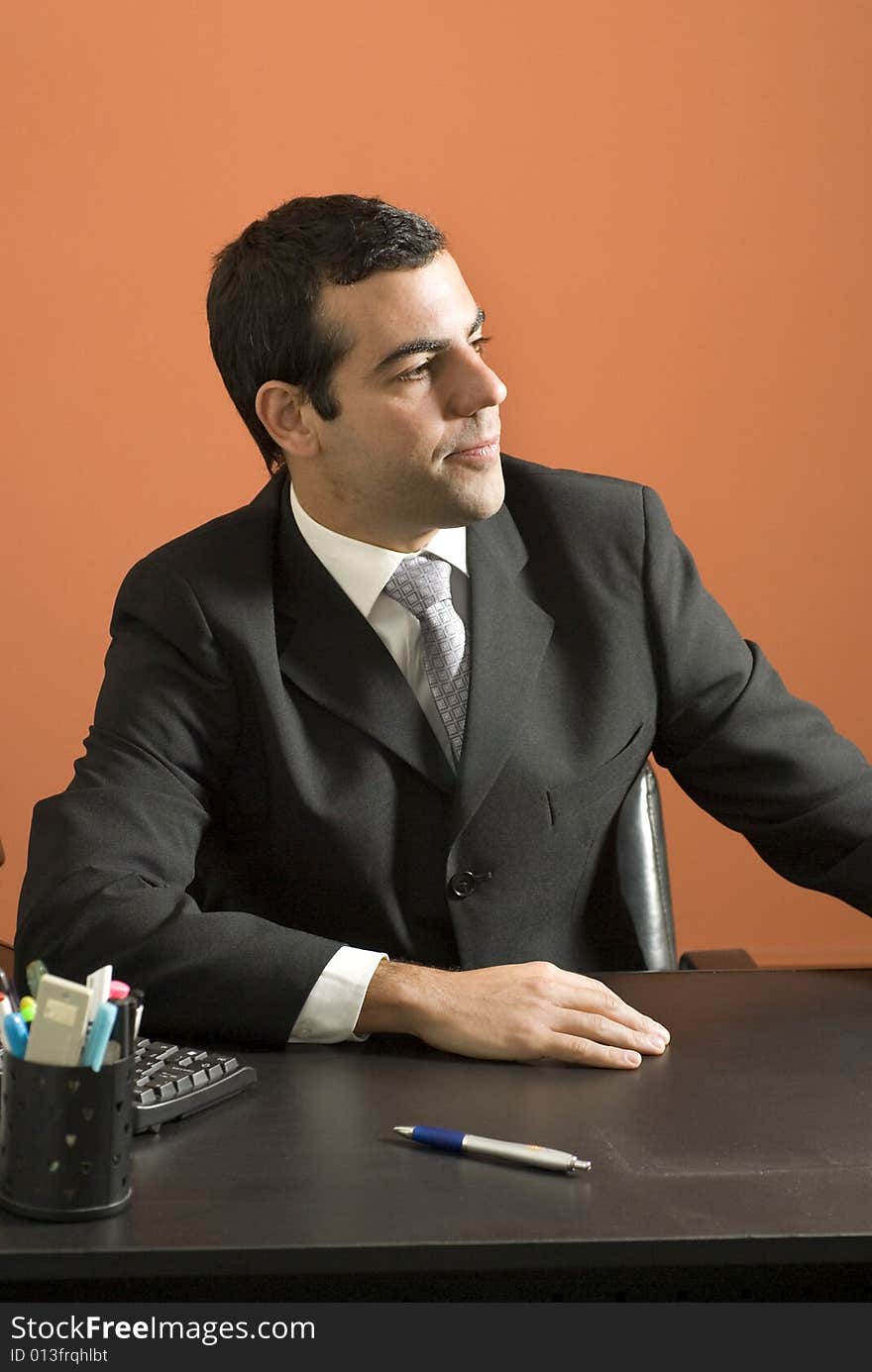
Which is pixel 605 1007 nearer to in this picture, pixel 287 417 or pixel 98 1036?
pixel 98 1036

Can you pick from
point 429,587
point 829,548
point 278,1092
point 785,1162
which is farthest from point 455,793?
point 829,548

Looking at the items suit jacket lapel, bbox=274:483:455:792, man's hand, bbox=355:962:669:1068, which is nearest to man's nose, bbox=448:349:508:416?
suit jacket lapel, bbox=274:483:455:792

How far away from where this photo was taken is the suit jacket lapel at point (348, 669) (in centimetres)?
166

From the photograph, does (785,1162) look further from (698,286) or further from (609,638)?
(698,286)

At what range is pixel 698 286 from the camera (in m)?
3.34

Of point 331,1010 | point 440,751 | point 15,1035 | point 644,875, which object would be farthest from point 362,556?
point 15,1035

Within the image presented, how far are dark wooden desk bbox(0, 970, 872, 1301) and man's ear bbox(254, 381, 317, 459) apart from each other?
0.85 m

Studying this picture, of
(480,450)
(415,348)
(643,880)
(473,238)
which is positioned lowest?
(643,880)

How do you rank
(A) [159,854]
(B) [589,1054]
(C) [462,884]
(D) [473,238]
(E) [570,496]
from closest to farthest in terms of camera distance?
(B) [589,1054] < (A) [159,854] < (C) [462,884] < (E) [570,496] < (D) [473,238]

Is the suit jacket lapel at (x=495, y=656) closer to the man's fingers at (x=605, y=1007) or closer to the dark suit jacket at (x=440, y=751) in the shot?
the dark suit jacket at (x=440, y=751)

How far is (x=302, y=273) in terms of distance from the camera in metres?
1.78

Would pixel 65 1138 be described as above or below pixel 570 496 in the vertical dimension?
below

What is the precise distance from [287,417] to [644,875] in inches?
27.2

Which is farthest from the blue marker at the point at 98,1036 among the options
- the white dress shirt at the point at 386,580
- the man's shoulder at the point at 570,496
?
the man's shoulder at the point at 570,496
